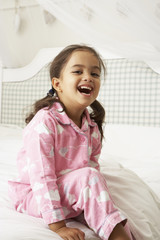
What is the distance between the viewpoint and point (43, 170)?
3.14ft

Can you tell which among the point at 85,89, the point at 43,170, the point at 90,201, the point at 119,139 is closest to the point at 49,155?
the point at 43,170

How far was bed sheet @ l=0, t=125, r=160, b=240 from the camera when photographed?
781 millimetres

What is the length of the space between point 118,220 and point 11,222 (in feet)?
0.92

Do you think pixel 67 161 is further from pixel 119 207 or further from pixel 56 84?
pixel 56 84

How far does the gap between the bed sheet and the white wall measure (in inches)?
57.4

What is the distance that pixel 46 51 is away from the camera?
9.02ft

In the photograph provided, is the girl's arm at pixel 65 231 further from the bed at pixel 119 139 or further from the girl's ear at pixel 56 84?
the girl's ear at pixel 56 84

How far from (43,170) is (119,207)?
30cm

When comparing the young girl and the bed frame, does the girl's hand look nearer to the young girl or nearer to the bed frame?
the young girl

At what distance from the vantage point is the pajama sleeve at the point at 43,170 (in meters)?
0.89

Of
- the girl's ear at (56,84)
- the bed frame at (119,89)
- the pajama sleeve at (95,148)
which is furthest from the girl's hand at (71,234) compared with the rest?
the bed frame at (119,89)

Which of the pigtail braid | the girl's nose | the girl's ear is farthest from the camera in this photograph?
the pigtail braid

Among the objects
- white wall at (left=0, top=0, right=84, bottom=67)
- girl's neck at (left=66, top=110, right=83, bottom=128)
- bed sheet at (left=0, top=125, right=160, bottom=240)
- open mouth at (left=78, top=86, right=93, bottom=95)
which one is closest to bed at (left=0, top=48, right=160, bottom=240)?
bed sheet at (left=0, top=125, right=160, bottom=240)

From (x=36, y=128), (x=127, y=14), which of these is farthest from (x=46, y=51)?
(x=36, y=128)
